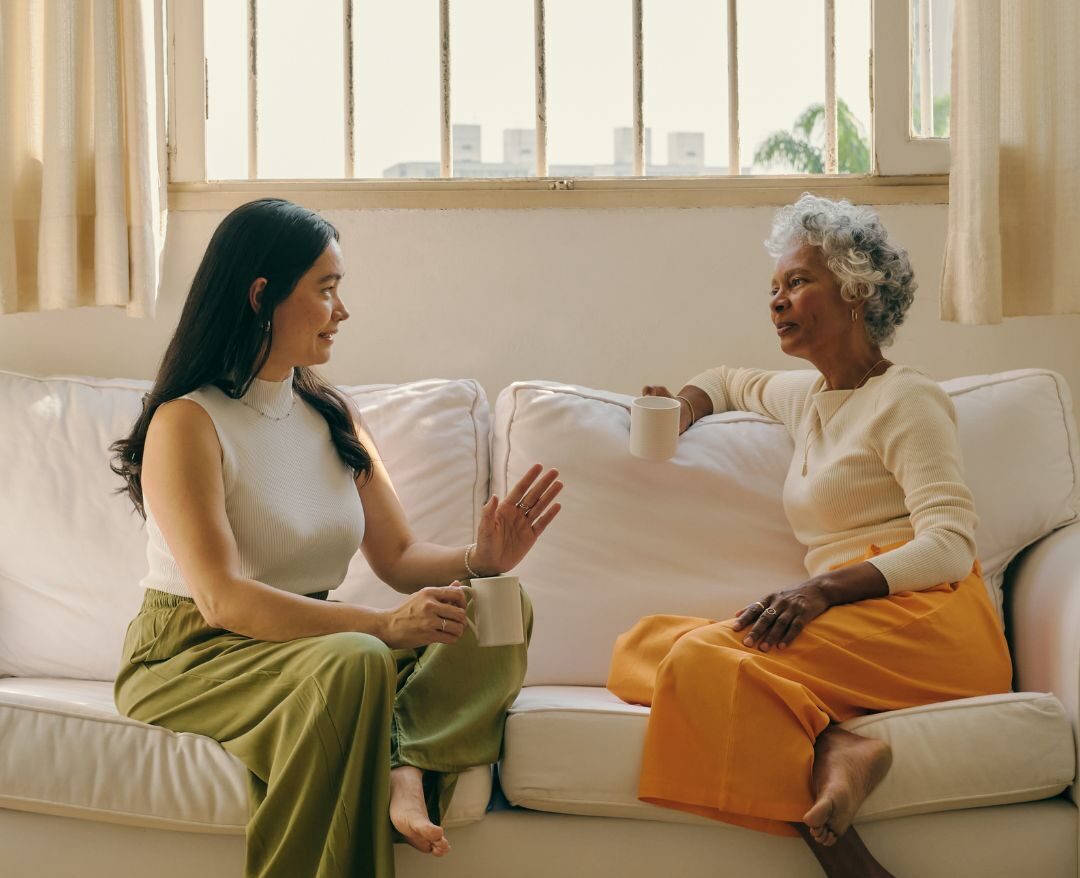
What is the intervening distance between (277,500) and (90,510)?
633 millimetres

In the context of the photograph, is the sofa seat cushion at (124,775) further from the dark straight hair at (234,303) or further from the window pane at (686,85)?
the window pane at (686,85)

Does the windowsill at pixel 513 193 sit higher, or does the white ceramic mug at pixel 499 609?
the windowsill at pixel 513 193

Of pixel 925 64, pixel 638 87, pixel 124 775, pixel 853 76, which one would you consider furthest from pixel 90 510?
pixel 925 64

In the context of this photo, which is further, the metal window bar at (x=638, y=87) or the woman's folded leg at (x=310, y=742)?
the metal window bar at (x=638, y=87)

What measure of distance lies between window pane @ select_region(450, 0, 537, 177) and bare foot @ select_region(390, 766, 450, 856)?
1.62 metres

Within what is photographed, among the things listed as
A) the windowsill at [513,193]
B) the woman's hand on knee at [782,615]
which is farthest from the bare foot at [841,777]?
the windowsill at [513,193]

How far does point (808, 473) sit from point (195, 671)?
1.10 m

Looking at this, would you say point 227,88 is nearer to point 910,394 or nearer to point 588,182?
point 588,182

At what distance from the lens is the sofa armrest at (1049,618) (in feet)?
5.87

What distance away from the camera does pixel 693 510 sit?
2.20m

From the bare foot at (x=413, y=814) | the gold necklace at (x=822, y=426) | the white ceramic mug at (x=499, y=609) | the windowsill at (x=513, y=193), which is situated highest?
the windowsill at (x=513, y=193)

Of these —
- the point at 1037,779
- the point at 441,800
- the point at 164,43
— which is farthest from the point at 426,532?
the point at 164,43

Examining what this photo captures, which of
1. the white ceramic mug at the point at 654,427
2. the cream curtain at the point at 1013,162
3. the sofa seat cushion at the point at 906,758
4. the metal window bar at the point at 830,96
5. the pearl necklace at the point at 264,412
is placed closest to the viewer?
the sofa seat cushion at the point at 906,758

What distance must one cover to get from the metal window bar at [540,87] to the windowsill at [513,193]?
0.42ft
